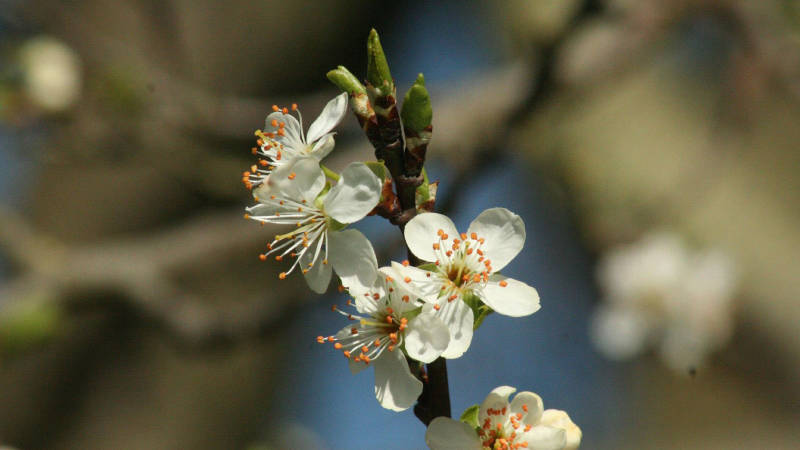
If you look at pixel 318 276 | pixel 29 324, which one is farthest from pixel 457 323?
pixel 29 324

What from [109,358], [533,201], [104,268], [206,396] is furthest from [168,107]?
[533,201]

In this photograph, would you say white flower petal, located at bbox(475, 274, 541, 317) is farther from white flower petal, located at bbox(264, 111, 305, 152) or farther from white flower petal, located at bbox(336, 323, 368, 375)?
white flower petal, located at bbox(264, 111, 305, 152)

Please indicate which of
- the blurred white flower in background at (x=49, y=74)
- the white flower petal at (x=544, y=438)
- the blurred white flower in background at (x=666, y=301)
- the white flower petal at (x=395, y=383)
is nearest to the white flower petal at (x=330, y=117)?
the white flower petal at (x=395, y=383)

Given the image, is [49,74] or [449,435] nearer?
[449,435]

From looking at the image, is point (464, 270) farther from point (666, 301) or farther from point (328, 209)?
point (666, 301)

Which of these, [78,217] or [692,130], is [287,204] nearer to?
[78,217]

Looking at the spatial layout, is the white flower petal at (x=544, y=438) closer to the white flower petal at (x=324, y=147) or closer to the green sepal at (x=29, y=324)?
the white flower petal at (x=324, y=147)

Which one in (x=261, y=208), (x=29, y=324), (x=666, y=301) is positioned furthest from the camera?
(x=666, y=301)
